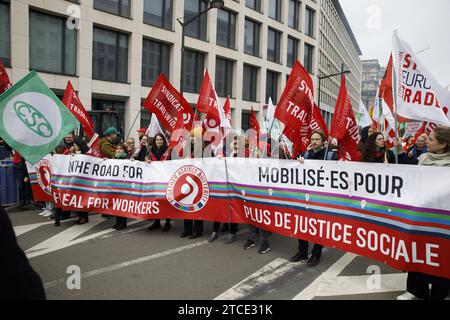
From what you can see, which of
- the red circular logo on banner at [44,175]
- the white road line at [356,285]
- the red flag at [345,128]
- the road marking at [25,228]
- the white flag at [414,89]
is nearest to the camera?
the white road line at [356,285]

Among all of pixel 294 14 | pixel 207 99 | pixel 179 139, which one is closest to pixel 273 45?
pixel 294 14

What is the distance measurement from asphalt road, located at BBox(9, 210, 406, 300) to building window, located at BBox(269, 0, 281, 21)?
85.9 feet

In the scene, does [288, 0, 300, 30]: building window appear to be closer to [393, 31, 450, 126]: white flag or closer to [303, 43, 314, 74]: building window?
[303, 43, 314, 74]: building window

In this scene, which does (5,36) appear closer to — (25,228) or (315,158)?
(25,228)

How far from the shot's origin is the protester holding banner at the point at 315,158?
16.2 ft

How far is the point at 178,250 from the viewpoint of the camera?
5445 millimetres

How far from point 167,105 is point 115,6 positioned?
42.9 feet

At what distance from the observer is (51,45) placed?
16.1 m

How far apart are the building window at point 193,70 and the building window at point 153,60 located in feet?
4.98

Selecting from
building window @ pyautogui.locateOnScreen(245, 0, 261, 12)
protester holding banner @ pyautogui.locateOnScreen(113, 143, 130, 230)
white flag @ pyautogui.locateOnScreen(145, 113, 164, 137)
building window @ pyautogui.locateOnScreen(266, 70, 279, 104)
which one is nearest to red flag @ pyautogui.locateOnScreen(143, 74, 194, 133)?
protester holding banner @ pyautogui.locateOnScreen(113, 143, 130, 230)

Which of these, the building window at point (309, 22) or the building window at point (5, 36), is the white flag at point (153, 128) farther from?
the building window at point (309, 22)

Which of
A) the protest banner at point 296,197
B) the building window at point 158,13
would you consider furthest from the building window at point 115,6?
the protest banner at point 296,197

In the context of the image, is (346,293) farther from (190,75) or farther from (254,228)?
(190,75)

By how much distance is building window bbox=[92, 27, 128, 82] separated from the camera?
17.6 meters
